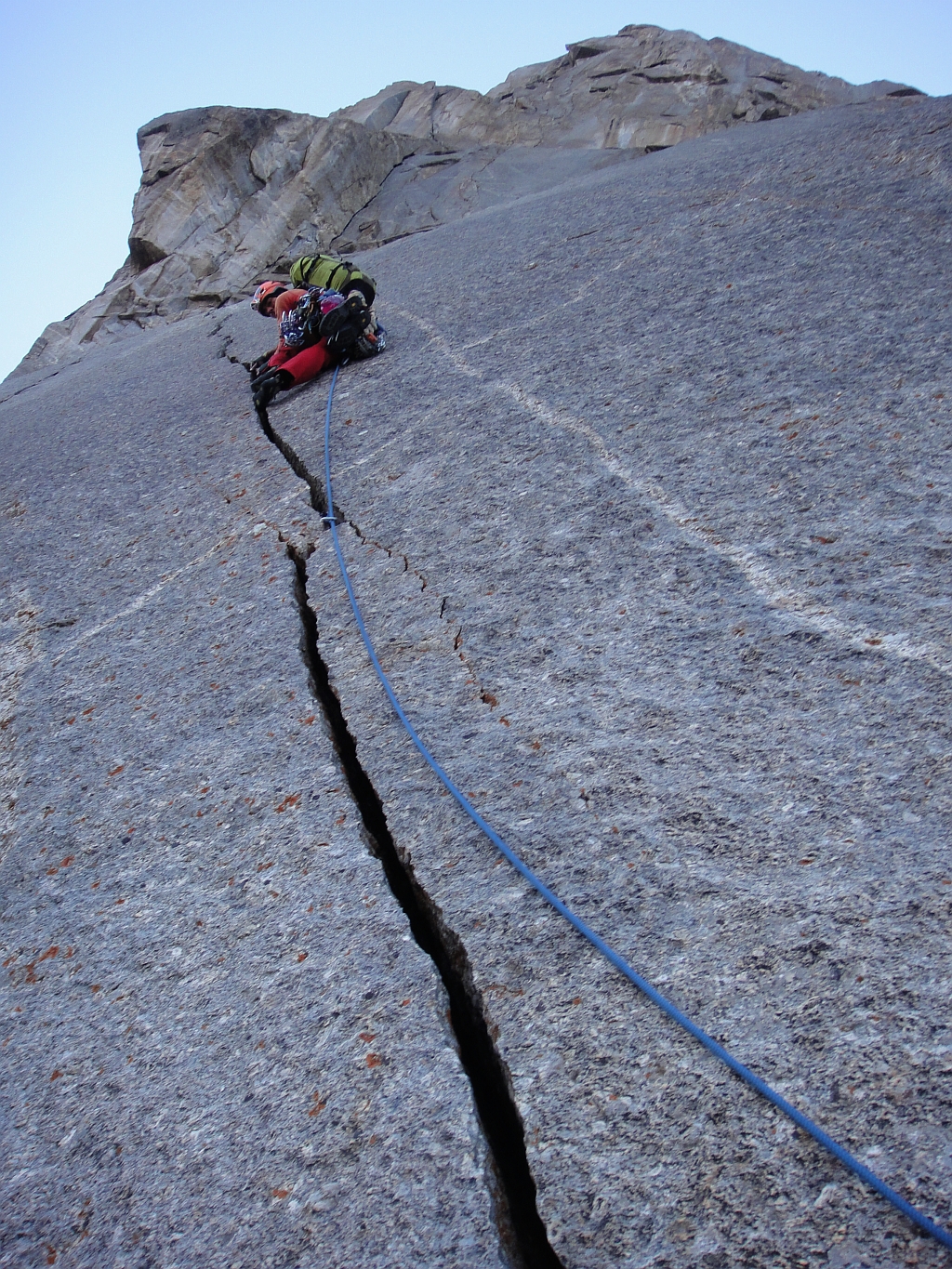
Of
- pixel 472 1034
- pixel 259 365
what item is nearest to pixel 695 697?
pixel 472 1034

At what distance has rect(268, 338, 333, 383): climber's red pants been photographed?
4332 millimetres

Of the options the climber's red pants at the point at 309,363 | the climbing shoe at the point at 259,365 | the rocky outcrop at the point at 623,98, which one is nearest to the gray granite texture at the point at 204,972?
the climber's red pants at the point at 309,363

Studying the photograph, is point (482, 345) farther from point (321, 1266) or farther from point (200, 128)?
point (200, 128)

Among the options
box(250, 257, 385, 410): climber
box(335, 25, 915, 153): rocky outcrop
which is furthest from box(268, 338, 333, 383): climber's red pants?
box(335, 25, 915, 153): rocky outcrop

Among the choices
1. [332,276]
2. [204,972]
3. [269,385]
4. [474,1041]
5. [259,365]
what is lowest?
[474,1041]

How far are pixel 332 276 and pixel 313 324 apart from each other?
0.46 m

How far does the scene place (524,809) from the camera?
174cm

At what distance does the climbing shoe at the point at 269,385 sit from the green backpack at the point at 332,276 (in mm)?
764

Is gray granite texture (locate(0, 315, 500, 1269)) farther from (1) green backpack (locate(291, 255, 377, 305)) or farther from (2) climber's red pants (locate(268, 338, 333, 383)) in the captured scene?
(1) green backpack (locate(291, 255, 377, 305))

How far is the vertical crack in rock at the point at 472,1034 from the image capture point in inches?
47.6


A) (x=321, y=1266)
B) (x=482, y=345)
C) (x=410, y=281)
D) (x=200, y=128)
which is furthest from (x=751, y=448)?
(x=200, y=128)

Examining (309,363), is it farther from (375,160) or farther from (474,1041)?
(375,160)

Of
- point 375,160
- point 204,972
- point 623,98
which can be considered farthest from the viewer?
point 623,98

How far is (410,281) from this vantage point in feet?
18.9
